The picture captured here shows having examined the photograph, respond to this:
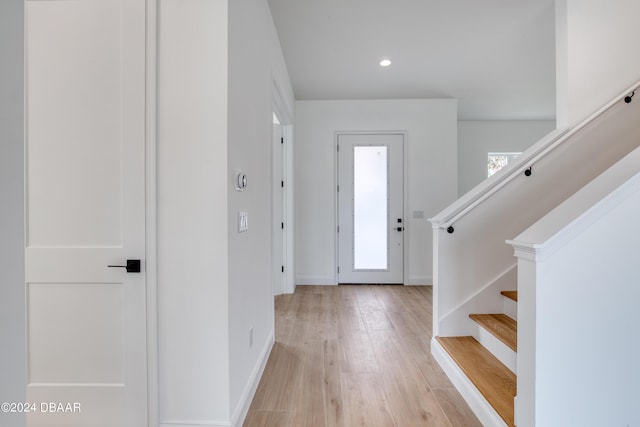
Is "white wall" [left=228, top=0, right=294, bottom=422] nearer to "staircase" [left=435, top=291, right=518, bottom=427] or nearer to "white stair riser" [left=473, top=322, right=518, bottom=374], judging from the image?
"staircase" [left=435, top=291, right=518, bottom=427]

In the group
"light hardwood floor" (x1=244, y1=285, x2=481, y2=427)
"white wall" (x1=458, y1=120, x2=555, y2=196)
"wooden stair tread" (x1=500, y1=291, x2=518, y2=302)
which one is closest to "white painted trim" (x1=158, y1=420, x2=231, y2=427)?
"light hardwood floor" (x1=244, y1=285, x2=481, y2=427)

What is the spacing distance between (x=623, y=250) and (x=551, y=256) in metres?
0.29

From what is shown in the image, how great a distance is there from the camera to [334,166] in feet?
15.2

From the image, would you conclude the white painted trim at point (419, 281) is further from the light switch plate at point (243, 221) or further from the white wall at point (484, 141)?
the light switch plate at point (243, 221)

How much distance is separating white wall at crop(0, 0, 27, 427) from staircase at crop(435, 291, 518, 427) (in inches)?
70.5

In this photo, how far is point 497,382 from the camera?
1749 millimetres

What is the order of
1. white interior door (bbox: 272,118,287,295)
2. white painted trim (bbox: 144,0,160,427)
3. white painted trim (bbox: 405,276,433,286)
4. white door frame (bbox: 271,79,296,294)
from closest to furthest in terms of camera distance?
white painted trim (bbox: 144,0,160,427) → white interior door (bbox: 272,118,287,295) → white door frame (bbox: 271,79,296,294) → white painted trim (bbox: 405,276,433,286)

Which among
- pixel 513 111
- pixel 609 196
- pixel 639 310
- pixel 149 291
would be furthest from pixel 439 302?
pixel 513 111

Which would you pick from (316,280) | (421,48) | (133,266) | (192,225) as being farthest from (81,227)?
(316,280)

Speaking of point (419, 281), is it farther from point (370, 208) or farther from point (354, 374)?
point (354, 374)

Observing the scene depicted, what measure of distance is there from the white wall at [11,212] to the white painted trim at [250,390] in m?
1.13

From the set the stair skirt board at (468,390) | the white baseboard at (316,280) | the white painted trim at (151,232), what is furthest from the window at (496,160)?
the white painted trim at (151,232)

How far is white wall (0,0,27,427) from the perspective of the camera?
57 cm

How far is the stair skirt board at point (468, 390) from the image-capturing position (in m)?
1.55
